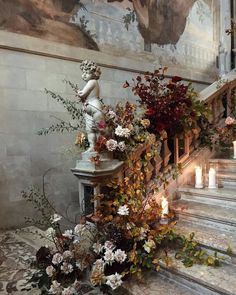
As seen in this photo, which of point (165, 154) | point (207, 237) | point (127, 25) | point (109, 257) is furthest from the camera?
point (127, 25)

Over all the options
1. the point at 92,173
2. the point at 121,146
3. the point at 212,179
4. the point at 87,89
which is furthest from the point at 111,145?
the point at 212,179

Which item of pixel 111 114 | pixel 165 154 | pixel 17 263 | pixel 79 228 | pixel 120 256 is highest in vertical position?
pixel 111 114

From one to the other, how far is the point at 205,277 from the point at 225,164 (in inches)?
57.5

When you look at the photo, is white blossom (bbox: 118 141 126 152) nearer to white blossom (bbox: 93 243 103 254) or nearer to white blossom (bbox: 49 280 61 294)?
white blossom (bbox: 93 243 103 254)

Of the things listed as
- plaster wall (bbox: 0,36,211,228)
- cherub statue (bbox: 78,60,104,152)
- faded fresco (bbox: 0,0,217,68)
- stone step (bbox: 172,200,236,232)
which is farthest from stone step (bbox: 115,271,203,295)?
faded fresco (bbox: 0,0,217,68)

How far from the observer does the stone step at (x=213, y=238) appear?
1.86m

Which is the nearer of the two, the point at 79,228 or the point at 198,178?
the point at 79,228

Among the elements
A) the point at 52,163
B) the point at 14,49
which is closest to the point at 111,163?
the point at 52,163

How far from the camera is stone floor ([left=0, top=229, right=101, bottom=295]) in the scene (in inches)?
74.0

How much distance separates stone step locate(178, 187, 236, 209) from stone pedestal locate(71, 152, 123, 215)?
2.97 ft

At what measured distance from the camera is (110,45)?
4.17 meters

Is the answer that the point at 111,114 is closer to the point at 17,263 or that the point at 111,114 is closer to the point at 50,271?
the point at 50,271

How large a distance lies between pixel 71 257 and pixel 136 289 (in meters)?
0.53

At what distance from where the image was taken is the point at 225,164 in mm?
2855
